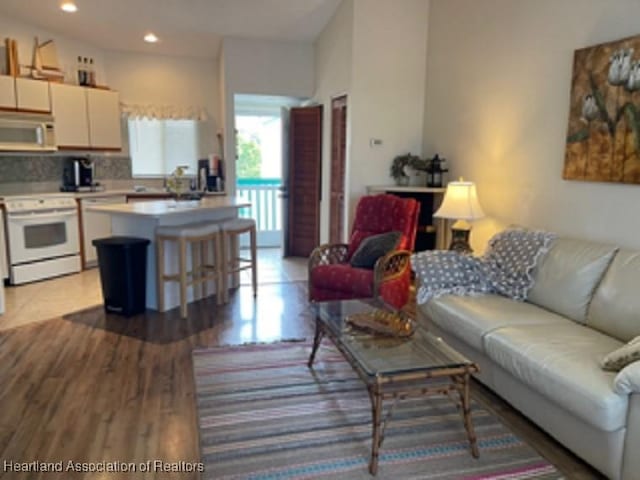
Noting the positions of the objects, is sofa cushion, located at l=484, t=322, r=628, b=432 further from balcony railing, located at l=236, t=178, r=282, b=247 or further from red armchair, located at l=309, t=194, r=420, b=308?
balcony railing, located at l=236, t=178, r=282, b=247

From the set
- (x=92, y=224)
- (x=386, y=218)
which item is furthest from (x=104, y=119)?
(x=386, y=218)

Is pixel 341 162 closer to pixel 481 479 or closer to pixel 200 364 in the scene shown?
pixel 200 364

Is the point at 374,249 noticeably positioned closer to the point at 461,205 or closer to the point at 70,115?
the point at 461,205

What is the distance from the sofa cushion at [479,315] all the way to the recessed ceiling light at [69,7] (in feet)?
15.0

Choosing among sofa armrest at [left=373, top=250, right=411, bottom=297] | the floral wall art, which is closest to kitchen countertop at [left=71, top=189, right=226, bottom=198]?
sofa armrest at [left=373, top=250, right=411, bottom=297]

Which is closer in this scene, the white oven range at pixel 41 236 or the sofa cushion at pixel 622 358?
the sofa cushion at pixel 622 358

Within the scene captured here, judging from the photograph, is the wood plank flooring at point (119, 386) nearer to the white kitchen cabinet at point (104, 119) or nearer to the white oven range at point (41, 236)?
the white oven range at point (41, 236)

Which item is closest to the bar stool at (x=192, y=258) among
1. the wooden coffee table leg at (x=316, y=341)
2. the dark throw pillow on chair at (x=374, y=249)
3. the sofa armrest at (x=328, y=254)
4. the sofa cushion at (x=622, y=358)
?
the sofa armrest at (x=328, y=254)

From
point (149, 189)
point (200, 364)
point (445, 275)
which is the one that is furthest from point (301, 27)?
point (200, 364)

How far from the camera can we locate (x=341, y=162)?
5504 mm

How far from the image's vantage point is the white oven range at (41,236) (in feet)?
16.5

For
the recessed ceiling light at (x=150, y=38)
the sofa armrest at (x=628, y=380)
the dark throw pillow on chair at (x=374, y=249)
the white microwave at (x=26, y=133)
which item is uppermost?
the recessed ceiling light at (x=150, y=38)

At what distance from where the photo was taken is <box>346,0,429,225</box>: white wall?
16.2 feet

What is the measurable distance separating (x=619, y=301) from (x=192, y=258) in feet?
11.4
